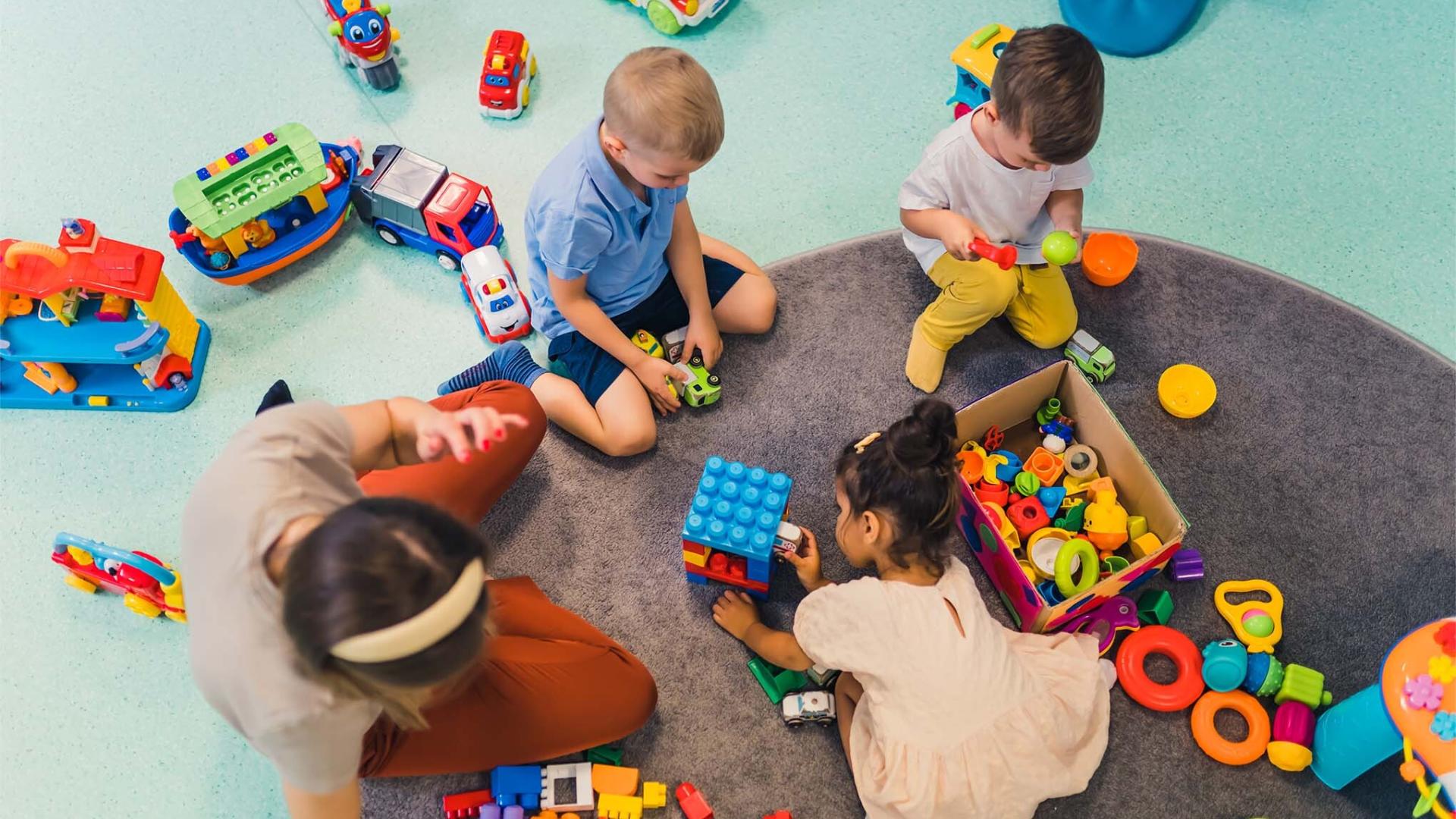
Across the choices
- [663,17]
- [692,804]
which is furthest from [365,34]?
[692,804]

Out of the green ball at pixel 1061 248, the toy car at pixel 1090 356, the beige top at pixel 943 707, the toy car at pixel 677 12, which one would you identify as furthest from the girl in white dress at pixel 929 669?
the toy car at pixel 677 12

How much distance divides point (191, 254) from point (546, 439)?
560 millimetres

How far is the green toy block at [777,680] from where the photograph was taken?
1.24 meters

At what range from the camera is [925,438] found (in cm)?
107

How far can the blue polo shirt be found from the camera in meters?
1.19

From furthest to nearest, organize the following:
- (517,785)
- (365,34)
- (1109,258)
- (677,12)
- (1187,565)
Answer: (677,12)
(365,34)
(1109,258)
(1187,565)
(517,785)

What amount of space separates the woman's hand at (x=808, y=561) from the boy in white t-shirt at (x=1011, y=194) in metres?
0.31

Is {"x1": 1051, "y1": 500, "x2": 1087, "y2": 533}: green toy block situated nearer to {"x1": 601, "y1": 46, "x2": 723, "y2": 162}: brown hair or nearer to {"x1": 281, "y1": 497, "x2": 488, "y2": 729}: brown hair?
{"x1": 601, "y1": 46, "x2": 723, "y2": 162}: brown hair

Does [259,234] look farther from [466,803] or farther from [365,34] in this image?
[466,803]

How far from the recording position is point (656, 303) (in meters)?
1.42

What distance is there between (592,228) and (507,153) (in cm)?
53

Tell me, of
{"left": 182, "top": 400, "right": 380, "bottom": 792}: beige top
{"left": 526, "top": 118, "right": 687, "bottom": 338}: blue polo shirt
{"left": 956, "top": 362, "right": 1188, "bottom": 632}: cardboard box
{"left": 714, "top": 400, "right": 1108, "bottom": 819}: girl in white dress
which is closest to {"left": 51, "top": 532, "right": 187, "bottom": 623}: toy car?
{"left": 182, "top": 400, "right": 380, "bottom": 792}: beige top

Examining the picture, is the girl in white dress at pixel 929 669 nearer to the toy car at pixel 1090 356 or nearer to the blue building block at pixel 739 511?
the blue building block at pixel 739 511

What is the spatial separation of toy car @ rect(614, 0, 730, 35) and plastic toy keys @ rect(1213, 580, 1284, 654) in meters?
1.12
